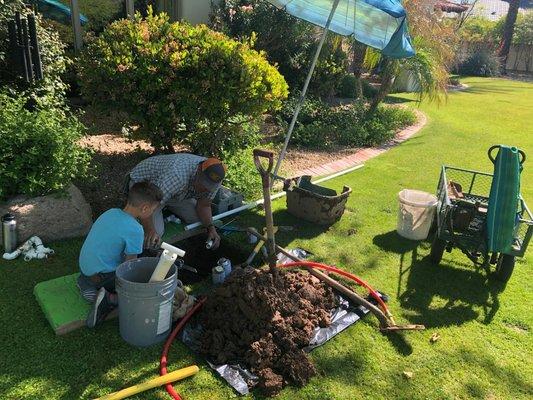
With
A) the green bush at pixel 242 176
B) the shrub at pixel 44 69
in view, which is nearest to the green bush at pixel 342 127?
the green bush at pixel 242 176

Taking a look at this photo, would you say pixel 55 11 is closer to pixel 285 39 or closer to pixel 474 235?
pixel 285 39

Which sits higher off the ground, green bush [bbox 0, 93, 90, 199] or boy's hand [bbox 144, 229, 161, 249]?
green bush [bbox 0, 93, 90, 199]

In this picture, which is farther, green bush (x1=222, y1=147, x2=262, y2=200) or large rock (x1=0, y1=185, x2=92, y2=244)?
green bush (x1=222, y1=147, x2=262, y2=200)

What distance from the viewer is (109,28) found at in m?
5.68

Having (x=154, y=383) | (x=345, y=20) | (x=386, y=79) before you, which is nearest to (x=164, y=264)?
(x=154, y=383)

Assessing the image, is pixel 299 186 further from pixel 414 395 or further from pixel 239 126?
pixel 414 395

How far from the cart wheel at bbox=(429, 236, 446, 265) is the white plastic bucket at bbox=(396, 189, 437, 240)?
1.53ft

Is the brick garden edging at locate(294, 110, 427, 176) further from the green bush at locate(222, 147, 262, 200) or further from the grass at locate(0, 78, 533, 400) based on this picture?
the grass at locate(0, 78, 533, 400)

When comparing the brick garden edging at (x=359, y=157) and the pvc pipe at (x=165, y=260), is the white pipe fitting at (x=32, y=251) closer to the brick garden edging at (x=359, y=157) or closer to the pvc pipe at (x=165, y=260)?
the pvc pipe at (x=165, y=260)

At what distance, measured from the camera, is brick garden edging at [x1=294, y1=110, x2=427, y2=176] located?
7.83m

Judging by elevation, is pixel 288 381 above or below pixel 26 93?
below

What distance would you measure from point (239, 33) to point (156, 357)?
894 cm

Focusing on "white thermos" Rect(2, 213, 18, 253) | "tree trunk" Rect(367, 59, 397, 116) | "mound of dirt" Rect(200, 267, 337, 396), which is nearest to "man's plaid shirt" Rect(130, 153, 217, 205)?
"mound of dirt" Rect(200, 267, 337, 396)

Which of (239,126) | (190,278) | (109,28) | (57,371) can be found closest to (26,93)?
(109,28)
